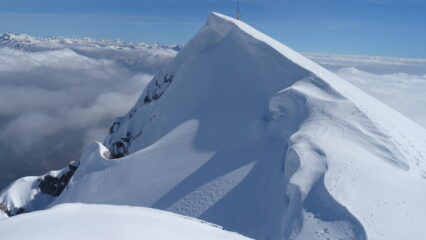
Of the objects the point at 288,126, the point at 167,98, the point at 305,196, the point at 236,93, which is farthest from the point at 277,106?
the point at 167,98

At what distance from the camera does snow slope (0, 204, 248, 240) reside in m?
5.93

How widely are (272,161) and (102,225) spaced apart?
12.3 m

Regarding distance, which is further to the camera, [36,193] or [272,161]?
[36,193]

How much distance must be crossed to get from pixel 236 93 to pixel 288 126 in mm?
7324

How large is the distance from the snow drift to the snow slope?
6116mm

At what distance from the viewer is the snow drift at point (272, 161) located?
41.7 feet

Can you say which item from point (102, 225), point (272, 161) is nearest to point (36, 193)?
point (272, 161)

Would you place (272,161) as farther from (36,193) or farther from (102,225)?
(36,193)

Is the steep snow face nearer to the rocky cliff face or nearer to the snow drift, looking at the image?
the snow drift

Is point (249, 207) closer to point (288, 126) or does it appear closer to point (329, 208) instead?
point (329, 208)

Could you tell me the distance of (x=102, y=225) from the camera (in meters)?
6.34

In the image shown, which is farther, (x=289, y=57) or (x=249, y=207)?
(x=289, y=57)

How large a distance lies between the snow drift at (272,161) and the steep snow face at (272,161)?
0.06m

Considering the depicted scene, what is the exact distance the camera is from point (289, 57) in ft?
85.1
